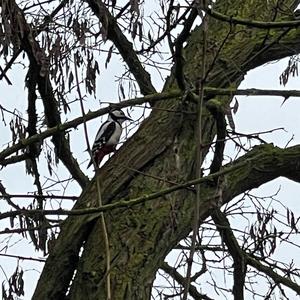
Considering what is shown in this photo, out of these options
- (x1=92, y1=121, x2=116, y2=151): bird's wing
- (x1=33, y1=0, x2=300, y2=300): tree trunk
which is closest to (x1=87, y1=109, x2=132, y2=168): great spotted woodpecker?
(x1=92, y1=121, x2=116, y2=151): bird's wing

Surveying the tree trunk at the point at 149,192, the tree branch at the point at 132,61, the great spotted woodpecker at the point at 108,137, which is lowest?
the tree trunk at the point at 149,192

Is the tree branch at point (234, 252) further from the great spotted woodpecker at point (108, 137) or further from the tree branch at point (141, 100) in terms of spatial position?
the great spotted woodpecker at point (108, 137)

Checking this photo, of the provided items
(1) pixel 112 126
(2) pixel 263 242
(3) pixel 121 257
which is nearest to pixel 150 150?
(3) pixel 121 257

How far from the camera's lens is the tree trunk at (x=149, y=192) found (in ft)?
9.99

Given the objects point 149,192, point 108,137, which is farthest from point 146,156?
point 108,137

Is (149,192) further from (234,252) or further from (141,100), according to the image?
(234,252)

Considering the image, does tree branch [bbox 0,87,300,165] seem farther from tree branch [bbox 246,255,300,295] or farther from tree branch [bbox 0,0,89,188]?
tree branch [bbox 246,255,300,295]

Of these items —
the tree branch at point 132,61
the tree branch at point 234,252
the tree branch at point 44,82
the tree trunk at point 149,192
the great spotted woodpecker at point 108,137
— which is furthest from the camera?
the great spotted woodpecker at point 108,137

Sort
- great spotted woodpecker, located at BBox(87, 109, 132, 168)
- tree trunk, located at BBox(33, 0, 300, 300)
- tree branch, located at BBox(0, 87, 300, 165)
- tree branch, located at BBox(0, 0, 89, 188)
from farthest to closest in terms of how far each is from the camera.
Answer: great spotted woodpecker, located at BBox(87, 109, 132, 168) → tree trunk, located at BBox(33, 0, 300, 300) → tree branch, located at BBox(0, 87, 300, 165) → tree branch, located at BBox(0, 0, 89, 188)

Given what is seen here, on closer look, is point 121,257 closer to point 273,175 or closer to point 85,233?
point 85,233

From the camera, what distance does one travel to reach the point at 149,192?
3217 millimetres

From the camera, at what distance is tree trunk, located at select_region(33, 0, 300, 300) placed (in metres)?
3.04

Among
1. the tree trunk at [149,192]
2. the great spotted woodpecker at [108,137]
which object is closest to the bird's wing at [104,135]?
the great spotted woodpecker at [108,137]

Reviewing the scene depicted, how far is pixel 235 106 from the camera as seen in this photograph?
109 inches
